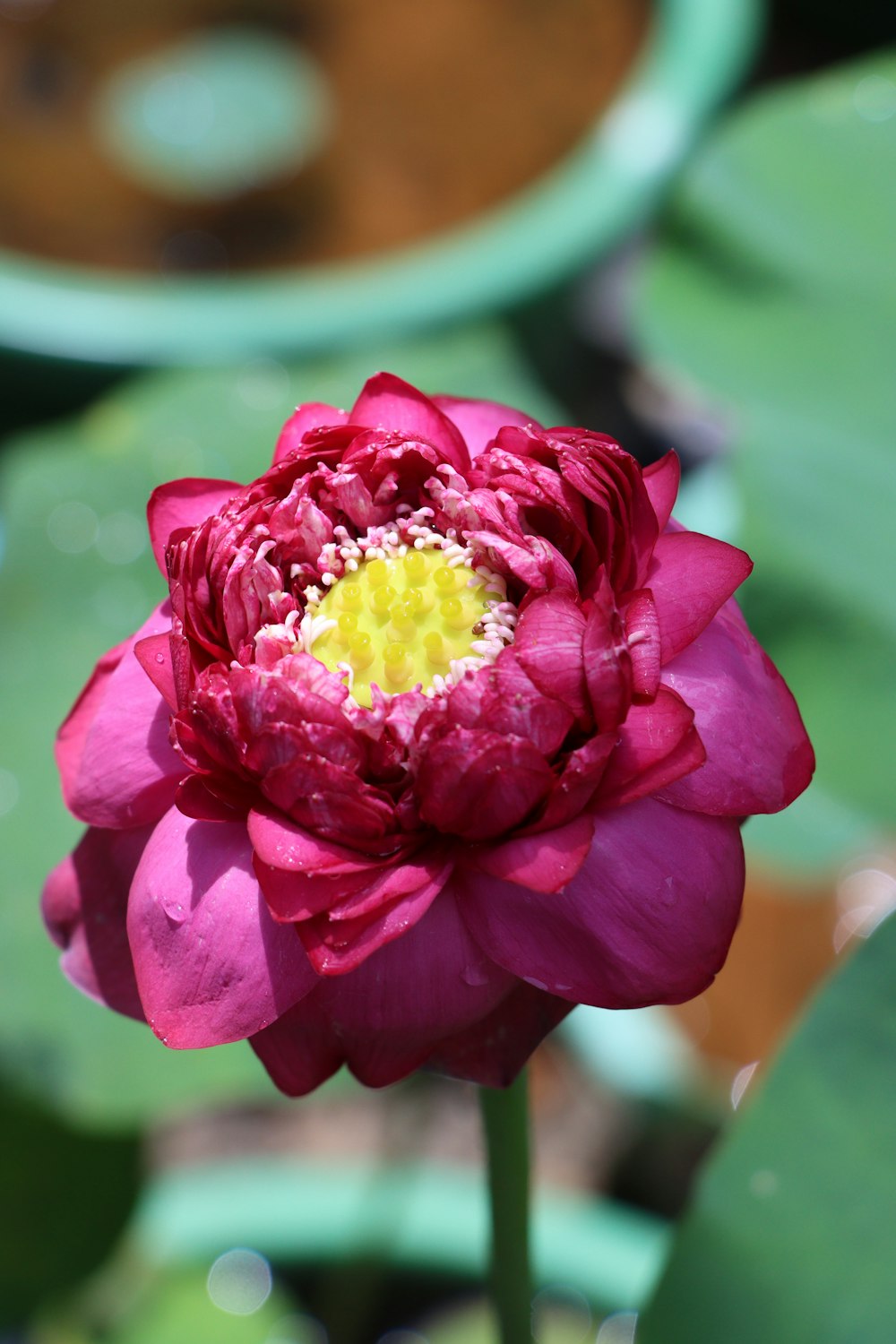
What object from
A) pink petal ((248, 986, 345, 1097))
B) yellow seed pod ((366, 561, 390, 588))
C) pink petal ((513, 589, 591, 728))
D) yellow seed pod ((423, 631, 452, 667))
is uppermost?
pink petal ((513, 589, 591, 728))

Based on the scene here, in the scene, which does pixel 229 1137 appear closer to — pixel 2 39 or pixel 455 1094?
pixel 455 1094

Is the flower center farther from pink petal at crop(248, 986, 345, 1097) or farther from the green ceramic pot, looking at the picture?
the green ceramic pot

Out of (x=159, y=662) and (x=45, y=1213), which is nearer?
(x=159, y=662)

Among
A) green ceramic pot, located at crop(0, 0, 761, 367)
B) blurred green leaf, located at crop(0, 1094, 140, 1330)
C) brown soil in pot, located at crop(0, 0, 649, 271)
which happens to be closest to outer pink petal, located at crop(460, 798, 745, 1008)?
blurred green leaf, located at crop(0, 1094, 140, 1330)

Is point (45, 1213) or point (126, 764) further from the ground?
point (126, 764)

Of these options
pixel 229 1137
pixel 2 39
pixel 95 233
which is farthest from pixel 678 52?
pixel 229 1137

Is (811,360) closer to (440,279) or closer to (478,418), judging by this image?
(478,418)

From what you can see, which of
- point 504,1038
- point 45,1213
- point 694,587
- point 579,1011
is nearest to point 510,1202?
point 504,1038
